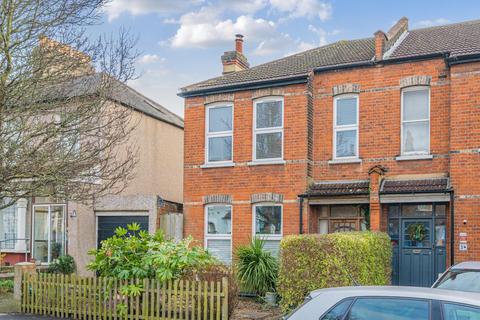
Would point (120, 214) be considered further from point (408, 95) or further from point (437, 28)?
point (437, 28)

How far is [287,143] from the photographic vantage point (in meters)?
16.8

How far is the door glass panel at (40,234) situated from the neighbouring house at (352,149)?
602 centimetres

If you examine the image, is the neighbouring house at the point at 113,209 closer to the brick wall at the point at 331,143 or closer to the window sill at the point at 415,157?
the brick wall at the point at 331,143

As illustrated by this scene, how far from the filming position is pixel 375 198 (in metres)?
15.2

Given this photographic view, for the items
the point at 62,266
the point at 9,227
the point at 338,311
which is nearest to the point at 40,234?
the point at 9,227

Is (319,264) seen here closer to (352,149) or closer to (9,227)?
(352,149)

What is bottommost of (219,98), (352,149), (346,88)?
(352,149)

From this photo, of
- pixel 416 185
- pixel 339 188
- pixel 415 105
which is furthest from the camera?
pixel 339 188

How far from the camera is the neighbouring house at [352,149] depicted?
1469 centimetres

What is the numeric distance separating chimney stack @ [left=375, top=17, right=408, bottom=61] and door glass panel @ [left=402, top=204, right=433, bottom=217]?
434cm

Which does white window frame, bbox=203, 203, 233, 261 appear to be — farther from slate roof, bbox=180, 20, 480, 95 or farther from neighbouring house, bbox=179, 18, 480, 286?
slate roof, bbox=180, 20, 480, 95

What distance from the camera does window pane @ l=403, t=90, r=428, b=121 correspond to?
15.6m

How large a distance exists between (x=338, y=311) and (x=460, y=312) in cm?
114

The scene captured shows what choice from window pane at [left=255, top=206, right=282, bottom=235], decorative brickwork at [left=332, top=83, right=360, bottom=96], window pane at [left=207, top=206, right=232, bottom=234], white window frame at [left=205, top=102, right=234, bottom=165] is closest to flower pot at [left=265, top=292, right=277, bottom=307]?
window pane at [left=255, top=206, right=282, bottom=235]
